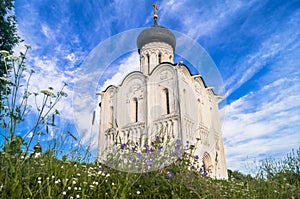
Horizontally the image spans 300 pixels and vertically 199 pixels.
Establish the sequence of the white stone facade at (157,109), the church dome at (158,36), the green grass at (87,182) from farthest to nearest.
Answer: the church dome at (158,36) < the white stone facade at (157,109) < the green grass at (87,182)

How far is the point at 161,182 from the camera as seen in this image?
127 inches

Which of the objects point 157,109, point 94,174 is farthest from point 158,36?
point 94,174

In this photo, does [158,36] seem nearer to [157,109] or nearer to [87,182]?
[157,109]

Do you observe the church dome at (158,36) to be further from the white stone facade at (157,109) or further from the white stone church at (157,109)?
the white stone facade at (157,109)

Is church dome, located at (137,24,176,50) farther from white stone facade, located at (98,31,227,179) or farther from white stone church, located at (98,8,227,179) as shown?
white stone facade, located at (98,31,227,179)

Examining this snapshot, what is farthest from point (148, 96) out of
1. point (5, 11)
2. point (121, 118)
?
point (5, 11)

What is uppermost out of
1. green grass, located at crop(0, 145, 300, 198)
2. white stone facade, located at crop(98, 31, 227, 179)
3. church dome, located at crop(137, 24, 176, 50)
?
church dome, located at crop(137, 24, 176, 50)

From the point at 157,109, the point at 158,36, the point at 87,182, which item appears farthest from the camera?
the point at 158,36

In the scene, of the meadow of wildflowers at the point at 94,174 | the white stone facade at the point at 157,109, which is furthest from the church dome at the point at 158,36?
the meadow of wildflowers at the point at 94,174

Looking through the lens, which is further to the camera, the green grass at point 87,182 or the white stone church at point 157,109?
the white stone church at point 157,109

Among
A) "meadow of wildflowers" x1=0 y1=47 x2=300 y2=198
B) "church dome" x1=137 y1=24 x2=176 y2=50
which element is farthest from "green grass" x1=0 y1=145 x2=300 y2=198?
"church dome" x1=137 y1=24 x2=176 y2=50

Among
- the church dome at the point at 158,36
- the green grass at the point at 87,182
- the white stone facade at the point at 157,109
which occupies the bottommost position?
the green grass at the point at 87,182

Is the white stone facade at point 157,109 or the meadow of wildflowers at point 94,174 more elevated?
the white stone facade at point 157,109

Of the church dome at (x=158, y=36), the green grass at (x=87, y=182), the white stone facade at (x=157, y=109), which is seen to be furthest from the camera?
the church dome at (x=158, y=36)
